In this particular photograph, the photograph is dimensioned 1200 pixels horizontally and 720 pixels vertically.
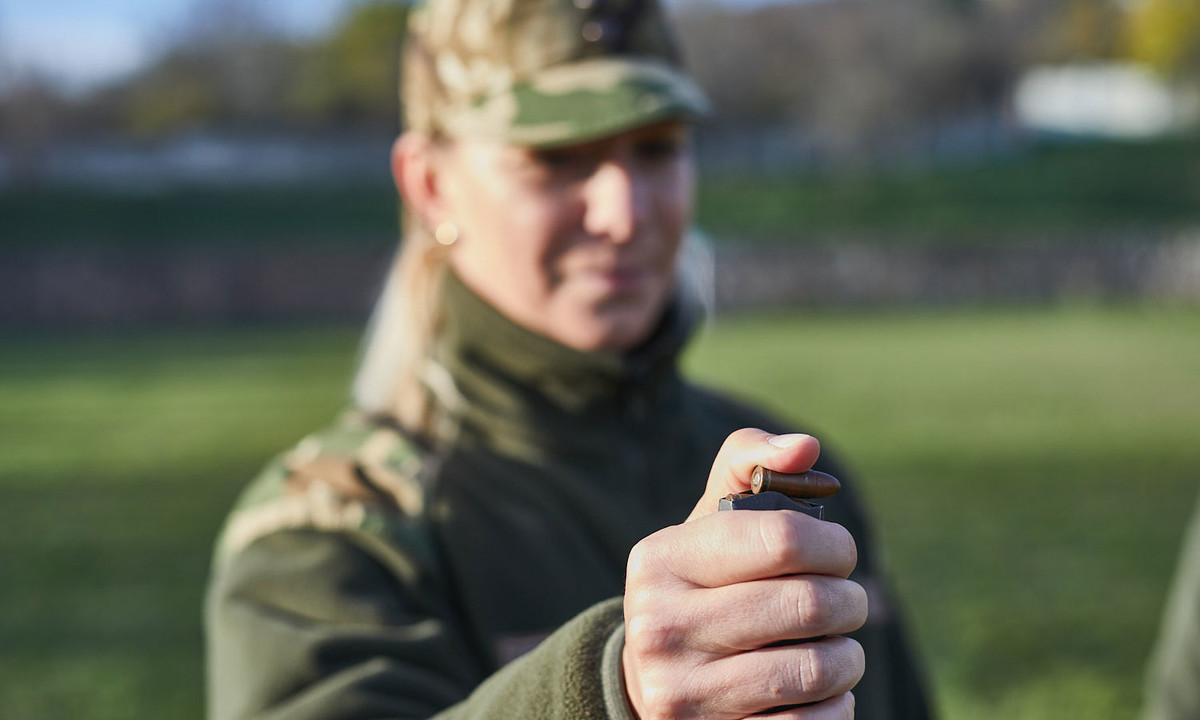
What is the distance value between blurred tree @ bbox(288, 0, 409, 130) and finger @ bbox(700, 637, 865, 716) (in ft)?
176

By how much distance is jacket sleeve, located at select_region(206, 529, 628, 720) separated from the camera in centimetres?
159

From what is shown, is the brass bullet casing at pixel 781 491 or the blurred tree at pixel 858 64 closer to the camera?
the brass bullet casing at pixel 781 491

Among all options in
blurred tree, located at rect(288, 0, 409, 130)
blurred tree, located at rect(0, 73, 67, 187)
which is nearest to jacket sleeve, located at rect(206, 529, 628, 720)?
blurred tree, located at rect(0, 73, 67, 187)

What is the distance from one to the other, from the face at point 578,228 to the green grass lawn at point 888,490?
15.0ft

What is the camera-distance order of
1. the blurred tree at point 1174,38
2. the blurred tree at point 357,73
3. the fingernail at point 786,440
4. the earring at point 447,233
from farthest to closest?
1. the blurred tree at point 357,73
2. the blurred tree at point 1174,38
3. the earring at point 447,233
4. the fingernail at point 786,440

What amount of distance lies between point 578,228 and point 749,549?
1006mm

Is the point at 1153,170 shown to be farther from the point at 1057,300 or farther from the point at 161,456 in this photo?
the point at 161,456

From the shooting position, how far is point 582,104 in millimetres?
1904

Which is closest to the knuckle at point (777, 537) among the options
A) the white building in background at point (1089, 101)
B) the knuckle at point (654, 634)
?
the knuckle at point (654, 634)

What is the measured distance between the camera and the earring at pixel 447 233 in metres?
2.10

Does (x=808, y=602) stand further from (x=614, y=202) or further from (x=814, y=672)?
(x=614, y=202)

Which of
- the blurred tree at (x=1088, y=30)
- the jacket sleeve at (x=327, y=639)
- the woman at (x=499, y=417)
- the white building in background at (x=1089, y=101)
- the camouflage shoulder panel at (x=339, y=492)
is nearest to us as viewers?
the jacket sleeve at (x=327, y=639)

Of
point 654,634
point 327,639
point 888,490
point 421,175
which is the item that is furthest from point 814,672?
point 888,490

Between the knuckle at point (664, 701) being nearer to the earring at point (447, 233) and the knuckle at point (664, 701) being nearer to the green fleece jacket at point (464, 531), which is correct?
the green fleece jacket at point (464, 531)
